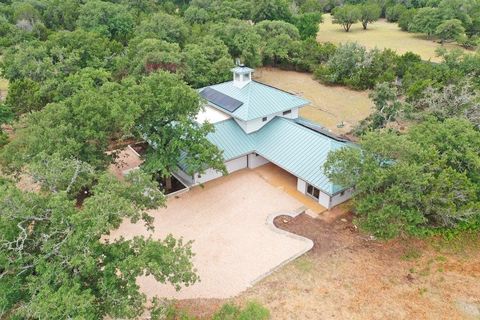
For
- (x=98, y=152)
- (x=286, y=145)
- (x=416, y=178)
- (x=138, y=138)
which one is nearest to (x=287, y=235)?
(x=286, y=145)

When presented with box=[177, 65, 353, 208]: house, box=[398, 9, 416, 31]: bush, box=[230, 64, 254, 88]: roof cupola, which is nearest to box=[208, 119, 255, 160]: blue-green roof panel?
box=[177, 65, 353, 208]: house

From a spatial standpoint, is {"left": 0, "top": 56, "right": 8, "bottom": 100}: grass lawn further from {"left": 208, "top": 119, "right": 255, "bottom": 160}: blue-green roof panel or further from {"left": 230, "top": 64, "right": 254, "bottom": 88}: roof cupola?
{"left": 208, "top": 119, "right": 255, "bottom": 160}: blue-green roof panel

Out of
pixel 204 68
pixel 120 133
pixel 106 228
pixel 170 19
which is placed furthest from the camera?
pixel 170 19

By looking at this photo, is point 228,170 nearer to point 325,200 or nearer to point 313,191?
point 313,191

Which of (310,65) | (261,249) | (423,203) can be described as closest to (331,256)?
(261,249)

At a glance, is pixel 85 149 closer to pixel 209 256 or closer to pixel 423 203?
pixel 209 256
